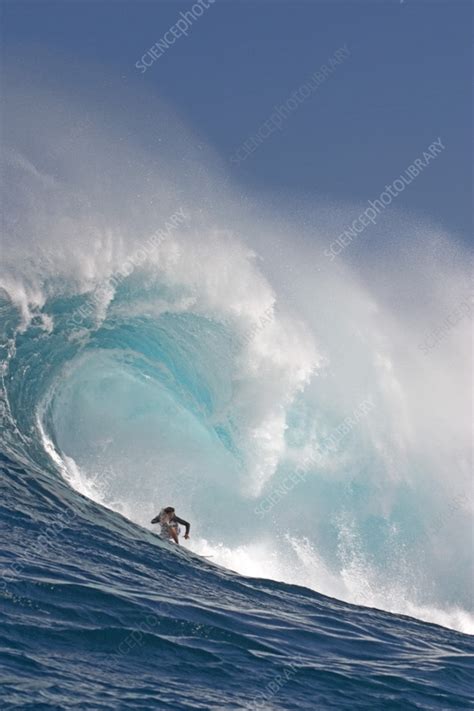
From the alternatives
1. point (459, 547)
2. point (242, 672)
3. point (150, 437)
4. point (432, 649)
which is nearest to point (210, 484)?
point (150, 437)

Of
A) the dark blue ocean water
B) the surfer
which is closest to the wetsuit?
the surfer

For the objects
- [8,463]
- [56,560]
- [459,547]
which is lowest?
[56,560]

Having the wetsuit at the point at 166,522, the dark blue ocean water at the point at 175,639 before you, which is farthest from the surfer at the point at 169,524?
the dark blue ocean water at the point at 175,639

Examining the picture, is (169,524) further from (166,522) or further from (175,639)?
(175,639)

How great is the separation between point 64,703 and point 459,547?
1459cm

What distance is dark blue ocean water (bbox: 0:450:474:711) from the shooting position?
6691mm

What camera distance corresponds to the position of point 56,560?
997cm

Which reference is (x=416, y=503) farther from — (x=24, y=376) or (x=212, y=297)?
(x=24, y=376)

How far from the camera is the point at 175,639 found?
8016 millimetres

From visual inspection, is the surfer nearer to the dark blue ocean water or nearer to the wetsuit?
the wetsuit

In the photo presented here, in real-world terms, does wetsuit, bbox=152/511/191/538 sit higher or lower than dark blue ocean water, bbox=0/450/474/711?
higher

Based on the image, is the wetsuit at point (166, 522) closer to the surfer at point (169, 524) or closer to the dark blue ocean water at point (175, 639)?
the surfer at point (169, 524)

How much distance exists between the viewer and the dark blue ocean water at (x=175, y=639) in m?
6.69

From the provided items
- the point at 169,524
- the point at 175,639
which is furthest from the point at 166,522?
the point at 175,639
